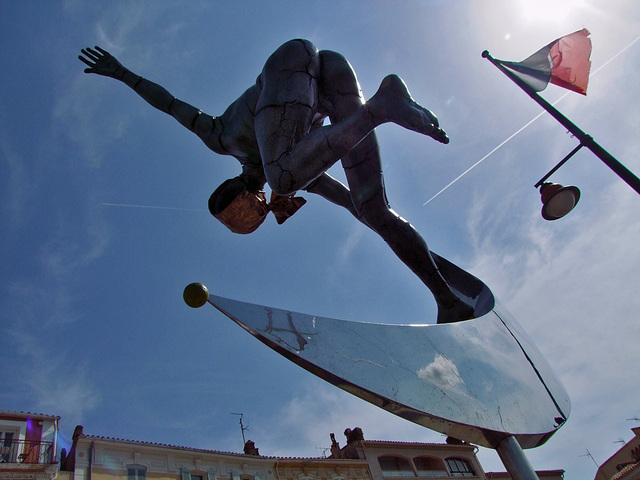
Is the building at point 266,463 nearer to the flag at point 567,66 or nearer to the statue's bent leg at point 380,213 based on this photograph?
the statue's bent leg at point 380,213

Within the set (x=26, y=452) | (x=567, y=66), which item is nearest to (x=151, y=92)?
(x=567, y=66)

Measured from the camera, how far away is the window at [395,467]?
72.9 ft

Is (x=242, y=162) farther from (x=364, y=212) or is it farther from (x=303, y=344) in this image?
(x=303, y=344)

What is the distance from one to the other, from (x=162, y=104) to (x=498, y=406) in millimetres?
3703

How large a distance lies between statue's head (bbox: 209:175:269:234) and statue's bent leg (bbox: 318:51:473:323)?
0.81 meters

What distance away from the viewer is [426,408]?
2.52 metres

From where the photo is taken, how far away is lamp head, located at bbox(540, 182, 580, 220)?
5599mm

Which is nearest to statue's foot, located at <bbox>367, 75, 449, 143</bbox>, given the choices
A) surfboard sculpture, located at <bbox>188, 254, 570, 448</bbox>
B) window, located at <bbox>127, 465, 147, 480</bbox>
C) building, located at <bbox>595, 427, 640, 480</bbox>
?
surfboard sculpture, located at <bbox>188, 254, 570, 448</bbox>

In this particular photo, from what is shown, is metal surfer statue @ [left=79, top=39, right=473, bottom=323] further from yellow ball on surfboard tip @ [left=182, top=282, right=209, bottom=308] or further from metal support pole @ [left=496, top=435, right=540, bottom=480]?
metal support pole @ [left=496, top=435, right=540, bottom=480]

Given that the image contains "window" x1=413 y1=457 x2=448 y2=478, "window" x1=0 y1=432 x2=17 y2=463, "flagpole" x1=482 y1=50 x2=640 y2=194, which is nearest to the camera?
"flagpole" x1=482 y1=50 x2=640 y2=194

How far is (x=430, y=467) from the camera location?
23578 mm

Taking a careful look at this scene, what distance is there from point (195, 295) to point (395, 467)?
Answer: 75.2ft

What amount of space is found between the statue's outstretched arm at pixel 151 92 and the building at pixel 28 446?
1424 centimetres

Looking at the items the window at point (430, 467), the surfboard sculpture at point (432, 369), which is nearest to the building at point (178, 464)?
the window at point (430, 467)
